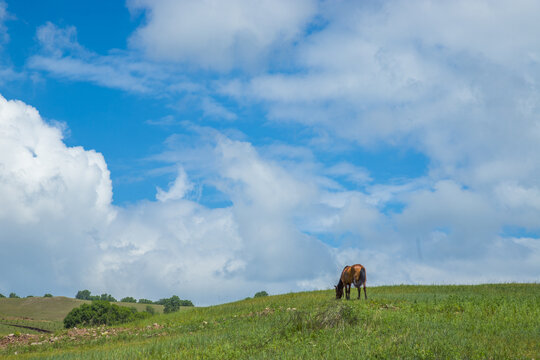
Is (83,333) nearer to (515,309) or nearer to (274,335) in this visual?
(274,335)

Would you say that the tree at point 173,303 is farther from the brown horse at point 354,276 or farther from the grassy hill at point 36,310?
the brown horse at point 354,276

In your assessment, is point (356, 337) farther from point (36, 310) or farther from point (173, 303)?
point (36, 310)

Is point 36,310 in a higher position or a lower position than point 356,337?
lower

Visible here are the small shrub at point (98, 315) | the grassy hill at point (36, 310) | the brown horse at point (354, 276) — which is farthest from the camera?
the grassy hill at point (36, 310)

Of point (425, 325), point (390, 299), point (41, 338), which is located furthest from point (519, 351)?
point (41, 338)

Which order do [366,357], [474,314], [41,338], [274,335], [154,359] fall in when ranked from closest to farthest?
[366,357], [154,359], [274,335], [474,314], [41,338]

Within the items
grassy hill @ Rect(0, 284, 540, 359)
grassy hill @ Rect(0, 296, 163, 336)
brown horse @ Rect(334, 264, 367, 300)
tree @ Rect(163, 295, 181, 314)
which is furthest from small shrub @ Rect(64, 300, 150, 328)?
brown horse @ Rect(334, 264, 367, 300)

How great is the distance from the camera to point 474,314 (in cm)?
2195

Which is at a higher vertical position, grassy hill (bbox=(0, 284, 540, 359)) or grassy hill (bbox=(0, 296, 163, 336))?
grassy hill (bbox=(0, 284, 540, 359))

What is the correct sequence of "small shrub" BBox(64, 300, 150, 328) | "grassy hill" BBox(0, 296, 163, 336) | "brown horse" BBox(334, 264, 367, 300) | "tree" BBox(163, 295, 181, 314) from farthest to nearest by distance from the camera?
1. "tree" BBox(163, 295, 181, 314)
2. "grassy hill" BBox(0, 296, 163, 336)
3. "small shrub" BBox(64, 300, 150, 328)
4. "brown horse" BBox(334, 264, 367, 300)

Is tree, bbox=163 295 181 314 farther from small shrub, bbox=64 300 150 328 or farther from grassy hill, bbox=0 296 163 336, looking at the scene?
small shrub, bbox=64 300 150 328

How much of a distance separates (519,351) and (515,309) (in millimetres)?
9641

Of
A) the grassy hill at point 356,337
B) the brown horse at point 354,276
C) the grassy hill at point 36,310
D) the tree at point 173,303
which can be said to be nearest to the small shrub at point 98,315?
the grassy hill at point 36,310

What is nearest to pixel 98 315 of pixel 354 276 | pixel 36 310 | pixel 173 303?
pixel 173 303
